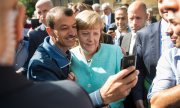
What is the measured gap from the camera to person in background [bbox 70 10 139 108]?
8.96ft

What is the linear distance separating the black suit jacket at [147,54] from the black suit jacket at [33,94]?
6.91 ft

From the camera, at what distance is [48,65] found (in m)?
2.48

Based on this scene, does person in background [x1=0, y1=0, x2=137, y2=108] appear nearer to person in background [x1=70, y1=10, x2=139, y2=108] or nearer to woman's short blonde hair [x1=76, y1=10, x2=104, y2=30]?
person in background [x1=70, y1=10, x2=139, y2=108]

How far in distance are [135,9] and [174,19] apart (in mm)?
2934

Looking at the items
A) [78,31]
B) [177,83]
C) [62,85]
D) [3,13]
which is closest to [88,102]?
[62,85]

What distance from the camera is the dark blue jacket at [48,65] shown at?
2453 mm

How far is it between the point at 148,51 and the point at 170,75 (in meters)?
0.91

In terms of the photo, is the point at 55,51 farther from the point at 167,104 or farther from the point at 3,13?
the point at 3,13

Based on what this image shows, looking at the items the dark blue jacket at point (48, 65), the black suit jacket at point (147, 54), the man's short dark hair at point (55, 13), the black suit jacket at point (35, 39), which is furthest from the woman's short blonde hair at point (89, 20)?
the black suit jacket at point (35, 39)

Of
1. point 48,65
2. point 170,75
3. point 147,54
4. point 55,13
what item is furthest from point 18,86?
point 147,54

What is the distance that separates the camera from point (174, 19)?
208 cm

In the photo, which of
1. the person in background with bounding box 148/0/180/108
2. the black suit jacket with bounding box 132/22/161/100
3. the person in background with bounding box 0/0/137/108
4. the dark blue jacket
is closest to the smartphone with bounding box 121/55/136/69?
the person in background with bounding box 148/0/180/108

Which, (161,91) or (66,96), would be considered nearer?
(66,96)

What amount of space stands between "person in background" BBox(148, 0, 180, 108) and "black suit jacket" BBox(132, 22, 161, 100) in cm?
79
